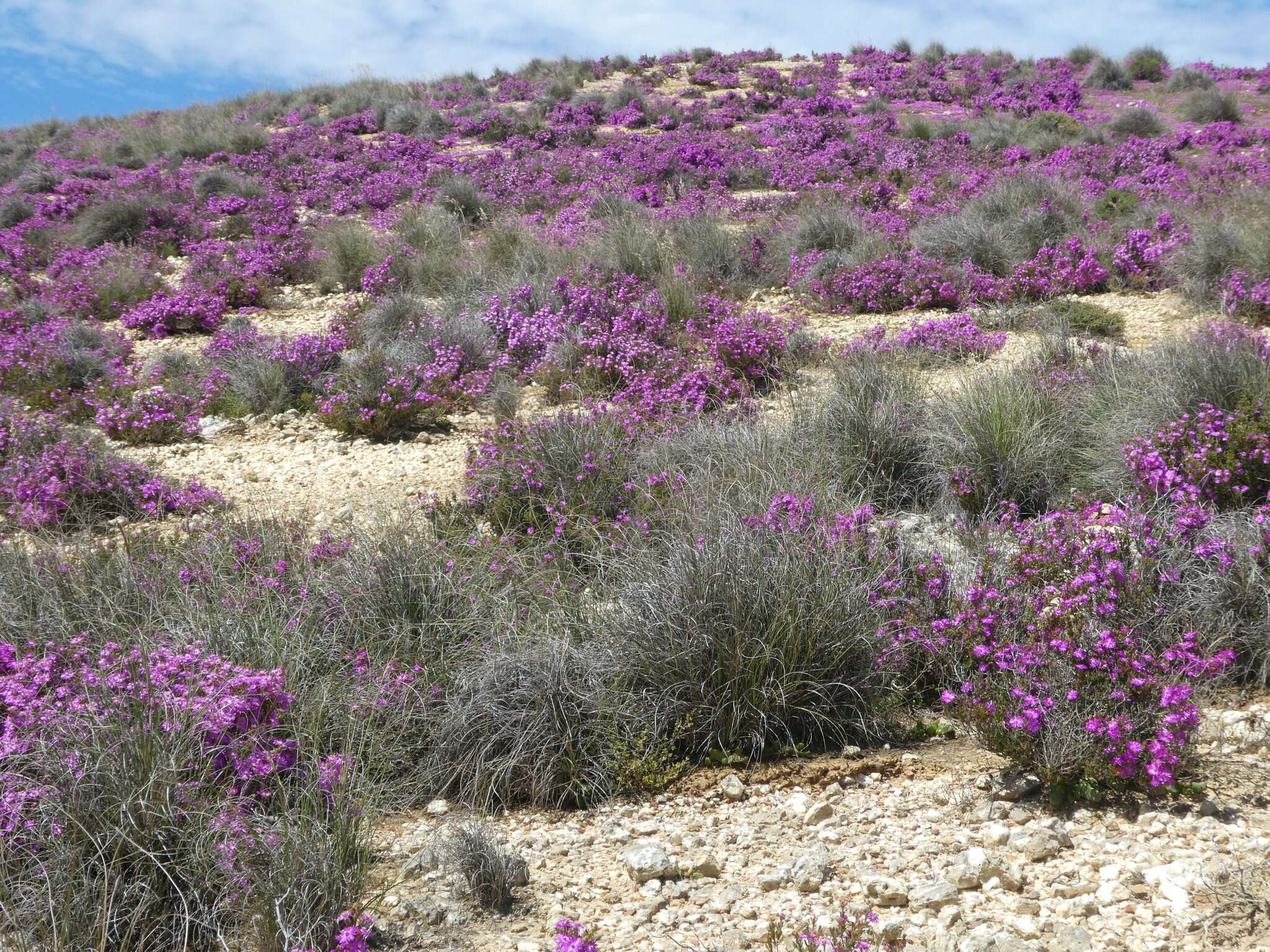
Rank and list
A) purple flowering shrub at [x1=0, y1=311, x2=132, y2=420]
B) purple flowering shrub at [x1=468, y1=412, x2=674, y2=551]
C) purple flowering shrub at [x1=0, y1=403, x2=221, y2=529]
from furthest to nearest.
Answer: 1. purple flowering shrub at [x1=0, y1=311, x2=132, y2=420]
2. purple flowering shrub at [x1=0, y1=403, x2=221, y2=529]
3. purple flowering shrub at [x1=468, y1=412, x2=674, y2=551]

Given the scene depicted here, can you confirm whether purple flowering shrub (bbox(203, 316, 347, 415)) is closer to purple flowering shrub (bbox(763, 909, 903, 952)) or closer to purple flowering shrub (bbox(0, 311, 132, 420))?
purple flowering shrub (bbox(0, 311, 132, 420))

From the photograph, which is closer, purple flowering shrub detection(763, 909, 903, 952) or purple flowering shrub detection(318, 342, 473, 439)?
purple flowering shrub detection(763, 909, 903, 952)

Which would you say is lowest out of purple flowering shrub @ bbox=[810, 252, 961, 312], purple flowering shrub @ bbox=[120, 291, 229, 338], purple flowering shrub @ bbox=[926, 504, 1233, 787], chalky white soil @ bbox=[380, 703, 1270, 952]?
chalky white soil @ bbox=[380, 703, 1270, 952]

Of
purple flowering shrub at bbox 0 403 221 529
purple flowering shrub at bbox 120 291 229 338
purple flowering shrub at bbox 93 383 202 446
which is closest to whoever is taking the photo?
purple flowering shrub at bbox 0 403 221 529

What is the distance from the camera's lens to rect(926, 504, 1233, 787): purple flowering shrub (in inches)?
118

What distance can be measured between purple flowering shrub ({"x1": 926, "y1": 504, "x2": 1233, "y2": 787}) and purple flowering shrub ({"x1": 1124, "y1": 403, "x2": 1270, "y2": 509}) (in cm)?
51

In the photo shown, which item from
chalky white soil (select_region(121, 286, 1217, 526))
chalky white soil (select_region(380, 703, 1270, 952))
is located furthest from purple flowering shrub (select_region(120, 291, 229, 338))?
chalky white soil (select_region(380, 703, 1270, 952))

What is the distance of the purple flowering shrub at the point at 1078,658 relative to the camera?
2998 mm

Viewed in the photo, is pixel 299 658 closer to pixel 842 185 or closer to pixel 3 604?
pixel 3 604

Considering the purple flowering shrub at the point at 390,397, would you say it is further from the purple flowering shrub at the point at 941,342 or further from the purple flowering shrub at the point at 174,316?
the purple flowering shrub at the point at 174,316

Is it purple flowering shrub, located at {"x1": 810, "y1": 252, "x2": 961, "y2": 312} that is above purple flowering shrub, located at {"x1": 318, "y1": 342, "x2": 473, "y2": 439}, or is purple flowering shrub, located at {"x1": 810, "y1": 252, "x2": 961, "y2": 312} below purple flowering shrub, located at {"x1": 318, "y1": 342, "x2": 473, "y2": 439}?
above

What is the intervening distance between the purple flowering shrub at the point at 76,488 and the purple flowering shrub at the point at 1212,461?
6.09 metres

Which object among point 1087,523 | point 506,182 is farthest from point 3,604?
point 506,182

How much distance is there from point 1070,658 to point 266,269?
1217cm
